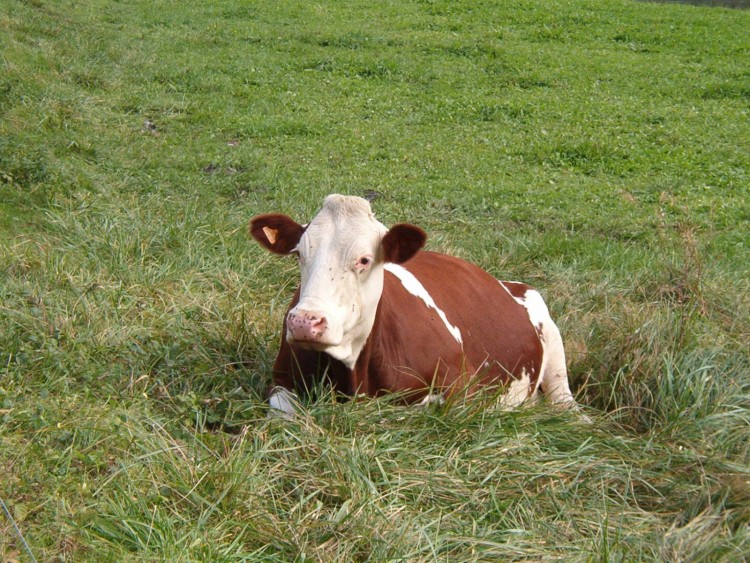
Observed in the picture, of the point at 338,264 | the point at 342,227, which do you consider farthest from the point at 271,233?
the point at 338,264

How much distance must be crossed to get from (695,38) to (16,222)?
15.1 meters

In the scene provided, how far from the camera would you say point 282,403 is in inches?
199

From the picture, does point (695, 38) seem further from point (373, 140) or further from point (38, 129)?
point (38, 129)

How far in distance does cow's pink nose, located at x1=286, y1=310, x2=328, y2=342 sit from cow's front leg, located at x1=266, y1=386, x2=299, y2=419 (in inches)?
20.6

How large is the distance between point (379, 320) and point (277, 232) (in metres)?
A: 0.73

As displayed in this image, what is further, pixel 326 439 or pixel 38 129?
pixel 38 129

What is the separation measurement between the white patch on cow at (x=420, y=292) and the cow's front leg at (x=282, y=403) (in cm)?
103

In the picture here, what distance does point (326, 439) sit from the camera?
14.7ft

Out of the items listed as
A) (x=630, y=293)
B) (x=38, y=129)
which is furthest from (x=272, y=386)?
(x=38, y=129)

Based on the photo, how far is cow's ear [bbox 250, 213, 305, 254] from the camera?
5172 millimetres

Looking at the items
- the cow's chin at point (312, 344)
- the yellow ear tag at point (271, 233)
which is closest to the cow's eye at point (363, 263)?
the cow's chin at point (312, 344)

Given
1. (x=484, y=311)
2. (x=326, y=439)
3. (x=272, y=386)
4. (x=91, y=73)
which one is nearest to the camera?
(x=326, y=439)

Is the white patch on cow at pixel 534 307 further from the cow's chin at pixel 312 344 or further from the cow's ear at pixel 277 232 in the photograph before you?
the cow's chin at pixel 312 344

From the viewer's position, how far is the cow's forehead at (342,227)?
4875mm
